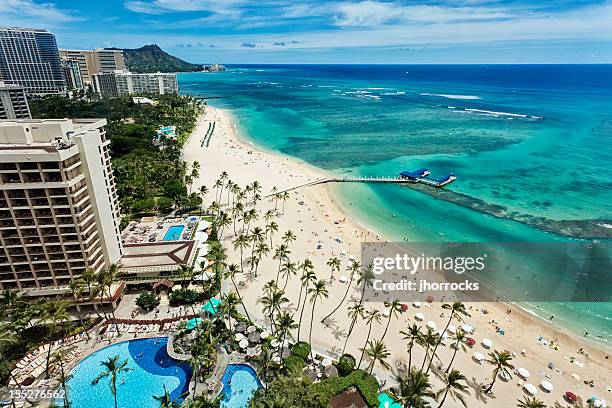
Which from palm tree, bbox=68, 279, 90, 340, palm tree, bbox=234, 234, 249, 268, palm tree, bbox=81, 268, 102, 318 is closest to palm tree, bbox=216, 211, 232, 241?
palm tree, bbox=234, 234, 249, 268

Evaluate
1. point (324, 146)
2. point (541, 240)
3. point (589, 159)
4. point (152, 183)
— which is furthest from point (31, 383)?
point (589, 159)

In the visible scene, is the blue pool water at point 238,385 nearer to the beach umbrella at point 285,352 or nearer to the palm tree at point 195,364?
the palm tree at point 195,364

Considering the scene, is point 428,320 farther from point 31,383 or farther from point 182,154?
point 182,154

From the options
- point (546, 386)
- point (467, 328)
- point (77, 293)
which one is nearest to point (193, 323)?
point (77, 293)

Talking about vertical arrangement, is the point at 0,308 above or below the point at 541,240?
above

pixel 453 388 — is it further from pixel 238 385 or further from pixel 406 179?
pixel 406 179

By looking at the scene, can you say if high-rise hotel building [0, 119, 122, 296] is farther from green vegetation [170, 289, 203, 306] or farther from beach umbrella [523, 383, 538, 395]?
beach umbrella [523, 383, 538, 395]

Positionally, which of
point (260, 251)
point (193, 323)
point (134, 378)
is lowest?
point (134, 378)
